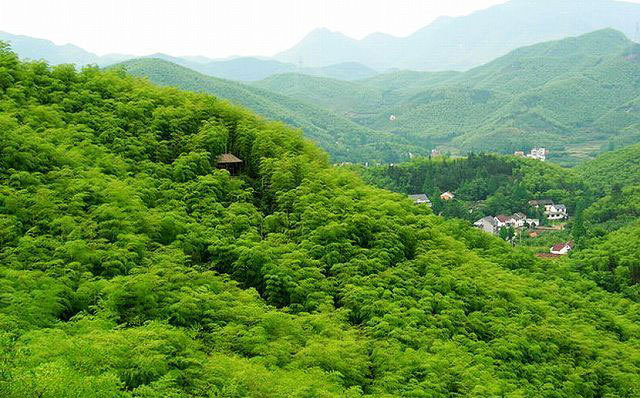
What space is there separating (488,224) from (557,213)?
43.5 ft

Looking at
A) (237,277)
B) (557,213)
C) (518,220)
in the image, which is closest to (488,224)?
(518,220)

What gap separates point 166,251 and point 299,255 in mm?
4343

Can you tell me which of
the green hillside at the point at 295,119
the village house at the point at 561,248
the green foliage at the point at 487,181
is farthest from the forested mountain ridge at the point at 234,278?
the green hillside at the point at 295,119

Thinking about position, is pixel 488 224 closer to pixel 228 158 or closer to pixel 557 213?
pixel 557 213

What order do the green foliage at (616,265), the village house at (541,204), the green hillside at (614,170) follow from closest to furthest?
the green foliage at (616,265) → the village house at (541,204) → the green hillside at (614,170)

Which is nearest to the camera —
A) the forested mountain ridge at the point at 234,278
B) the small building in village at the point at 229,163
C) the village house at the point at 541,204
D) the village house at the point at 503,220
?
the forested mountain ridge at the point at 234,278

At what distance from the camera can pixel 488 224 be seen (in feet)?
240

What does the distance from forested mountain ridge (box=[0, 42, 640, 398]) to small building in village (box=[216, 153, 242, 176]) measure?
Result: 285 mm

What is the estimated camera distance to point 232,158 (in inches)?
1063

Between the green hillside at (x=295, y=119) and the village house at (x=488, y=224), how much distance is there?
79.7 m

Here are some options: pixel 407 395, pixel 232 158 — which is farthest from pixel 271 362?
pixel 232 158

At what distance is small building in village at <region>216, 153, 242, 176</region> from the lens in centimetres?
2670

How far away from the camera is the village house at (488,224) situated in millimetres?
72188

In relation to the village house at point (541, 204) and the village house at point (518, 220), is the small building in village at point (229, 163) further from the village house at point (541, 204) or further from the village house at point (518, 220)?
the village house at point (541, 204)
